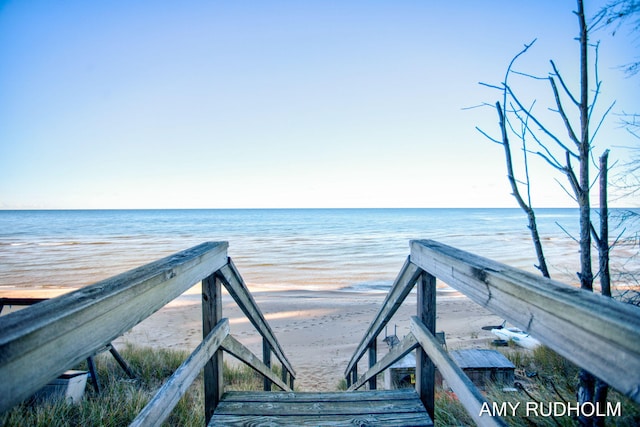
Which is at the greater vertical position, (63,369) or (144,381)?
(63,369)

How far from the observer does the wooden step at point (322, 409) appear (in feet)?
6.21

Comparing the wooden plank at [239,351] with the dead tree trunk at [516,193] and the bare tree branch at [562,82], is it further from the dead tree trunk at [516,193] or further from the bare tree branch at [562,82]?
the bare tree branch at [562,82]

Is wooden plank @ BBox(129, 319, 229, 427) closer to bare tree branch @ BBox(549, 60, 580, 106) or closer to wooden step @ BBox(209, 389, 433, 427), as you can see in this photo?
wooden step @ BBox(209, 389, 433, 427)

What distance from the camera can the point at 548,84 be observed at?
2.28 m

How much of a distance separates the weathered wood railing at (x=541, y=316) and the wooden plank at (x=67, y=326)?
3.35ft

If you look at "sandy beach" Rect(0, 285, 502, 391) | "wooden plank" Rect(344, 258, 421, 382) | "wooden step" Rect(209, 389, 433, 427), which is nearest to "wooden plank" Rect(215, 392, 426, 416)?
"wooden step" Rect(209, 389, 433, 427)

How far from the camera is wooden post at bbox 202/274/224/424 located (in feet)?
6.24

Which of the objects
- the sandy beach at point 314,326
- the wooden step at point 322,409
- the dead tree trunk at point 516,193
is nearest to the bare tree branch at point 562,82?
the dead tree trunk at point 516,193

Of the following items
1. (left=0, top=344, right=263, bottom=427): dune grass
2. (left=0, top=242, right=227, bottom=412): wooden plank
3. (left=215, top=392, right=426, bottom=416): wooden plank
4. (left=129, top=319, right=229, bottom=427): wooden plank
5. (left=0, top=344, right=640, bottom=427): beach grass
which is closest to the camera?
(left=0, top=242, right=227, bottom=412): wooden plank

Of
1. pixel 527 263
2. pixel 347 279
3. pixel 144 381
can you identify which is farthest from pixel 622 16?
pixel 527 263

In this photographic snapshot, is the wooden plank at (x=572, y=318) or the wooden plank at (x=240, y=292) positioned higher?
the wooden plank at (x=572, y=318)

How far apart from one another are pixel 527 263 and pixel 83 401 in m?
17.9

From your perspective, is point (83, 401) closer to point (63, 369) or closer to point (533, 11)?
point (63, 369)

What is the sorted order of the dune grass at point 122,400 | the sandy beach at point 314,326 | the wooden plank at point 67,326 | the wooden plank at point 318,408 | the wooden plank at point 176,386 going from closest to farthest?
the wooden plank at point 67,326
the wooden plank at point 176,386
the wooden plank at point 318,408
the dune grass at point 122,400
the sandy beach at point 314,326
